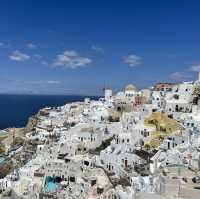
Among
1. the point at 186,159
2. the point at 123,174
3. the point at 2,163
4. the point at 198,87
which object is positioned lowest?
the point at 2,163

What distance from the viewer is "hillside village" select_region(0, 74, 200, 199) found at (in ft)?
64.2

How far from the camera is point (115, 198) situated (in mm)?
19922

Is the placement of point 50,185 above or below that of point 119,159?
below

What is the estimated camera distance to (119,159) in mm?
25156

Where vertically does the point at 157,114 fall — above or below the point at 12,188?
above

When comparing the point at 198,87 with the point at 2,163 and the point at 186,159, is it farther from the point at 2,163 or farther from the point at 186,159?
the point at 2,163

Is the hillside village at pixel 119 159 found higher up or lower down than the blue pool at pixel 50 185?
higher up

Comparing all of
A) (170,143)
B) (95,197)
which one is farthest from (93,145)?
(95,197)

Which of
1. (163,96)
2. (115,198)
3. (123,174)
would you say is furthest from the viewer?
(163,96)

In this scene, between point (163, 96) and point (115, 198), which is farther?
point (163, 96)

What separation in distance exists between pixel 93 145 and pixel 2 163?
39.3 ft

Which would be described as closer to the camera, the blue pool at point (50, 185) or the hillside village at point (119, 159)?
the hillside village at point (119, 159)

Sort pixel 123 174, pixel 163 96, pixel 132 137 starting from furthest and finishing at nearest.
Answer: pixel 163 96, pixel 132 137, pixel 123 174

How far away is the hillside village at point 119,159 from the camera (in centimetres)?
1956
